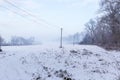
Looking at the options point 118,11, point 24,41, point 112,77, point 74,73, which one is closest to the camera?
point 112,77

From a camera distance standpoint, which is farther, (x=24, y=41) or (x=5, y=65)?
(x=24, y=41)

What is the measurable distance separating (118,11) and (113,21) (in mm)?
2273

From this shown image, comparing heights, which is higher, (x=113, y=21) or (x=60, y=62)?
(x=113, y=21)

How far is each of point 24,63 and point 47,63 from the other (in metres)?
1.95

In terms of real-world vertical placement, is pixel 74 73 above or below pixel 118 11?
below

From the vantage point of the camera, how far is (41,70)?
49.9ft

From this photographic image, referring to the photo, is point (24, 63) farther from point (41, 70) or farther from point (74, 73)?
point (74, 73)

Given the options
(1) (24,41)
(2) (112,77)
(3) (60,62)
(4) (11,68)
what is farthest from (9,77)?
(1) (24,41)

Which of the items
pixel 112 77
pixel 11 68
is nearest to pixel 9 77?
pixel 11 68

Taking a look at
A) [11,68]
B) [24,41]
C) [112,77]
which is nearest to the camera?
[112,77]

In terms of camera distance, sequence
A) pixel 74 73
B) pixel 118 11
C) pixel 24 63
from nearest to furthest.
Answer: pixel 74 73, pixel 24 63, pixel 118 11

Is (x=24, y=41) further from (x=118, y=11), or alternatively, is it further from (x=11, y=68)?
(x=11, y=68)

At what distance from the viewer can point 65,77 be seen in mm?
12992

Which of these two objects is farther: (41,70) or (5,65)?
(5,65)
